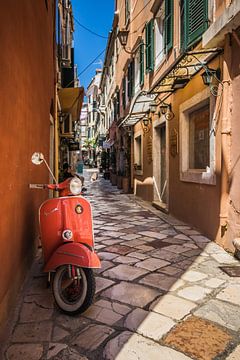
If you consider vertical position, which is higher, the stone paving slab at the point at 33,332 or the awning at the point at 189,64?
the awning at the point at 189,64

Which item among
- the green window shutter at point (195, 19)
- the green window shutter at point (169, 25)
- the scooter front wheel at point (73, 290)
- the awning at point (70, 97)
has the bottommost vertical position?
the scooter front wheel at point (73, 290)

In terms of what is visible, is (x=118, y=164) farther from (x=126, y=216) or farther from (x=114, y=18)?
(x=126, y=216)

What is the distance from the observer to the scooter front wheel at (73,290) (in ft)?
9.21

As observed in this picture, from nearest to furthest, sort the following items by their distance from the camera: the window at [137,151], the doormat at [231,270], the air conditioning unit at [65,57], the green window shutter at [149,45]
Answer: the doormat at [231,270]
the green window shutter at [149,45]
the air conditioning unit at [65,57]
the window at [137,151]

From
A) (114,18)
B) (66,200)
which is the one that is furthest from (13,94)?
(114,18)

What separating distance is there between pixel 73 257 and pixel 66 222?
46 centimetres

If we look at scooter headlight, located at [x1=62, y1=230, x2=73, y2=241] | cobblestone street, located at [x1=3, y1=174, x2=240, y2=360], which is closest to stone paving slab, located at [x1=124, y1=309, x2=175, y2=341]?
cobblestone street, located at [x1=3, y1=174, x2=240, y2=360]

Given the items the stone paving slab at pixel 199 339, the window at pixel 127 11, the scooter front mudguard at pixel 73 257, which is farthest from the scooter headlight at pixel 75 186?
the window at pixel 127 11

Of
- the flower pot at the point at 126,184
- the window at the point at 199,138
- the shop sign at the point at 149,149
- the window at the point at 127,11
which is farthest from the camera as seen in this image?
the flower pot at the point at 126,184

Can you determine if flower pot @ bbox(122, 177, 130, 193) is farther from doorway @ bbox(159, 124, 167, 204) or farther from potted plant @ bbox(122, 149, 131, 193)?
doorway @ bbox(159, 124, 167, 204)

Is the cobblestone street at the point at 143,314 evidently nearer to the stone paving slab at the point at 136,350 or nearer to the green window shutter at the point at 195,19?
the stone paving slab at the point at 136,350

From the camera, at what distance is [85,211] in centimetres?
324

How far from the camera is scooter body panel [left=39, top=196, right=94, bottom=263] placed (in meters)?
3.20

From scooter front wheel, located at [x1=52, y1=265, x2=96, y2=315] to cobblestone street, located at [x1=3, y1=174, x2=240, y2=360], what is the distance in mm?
92
